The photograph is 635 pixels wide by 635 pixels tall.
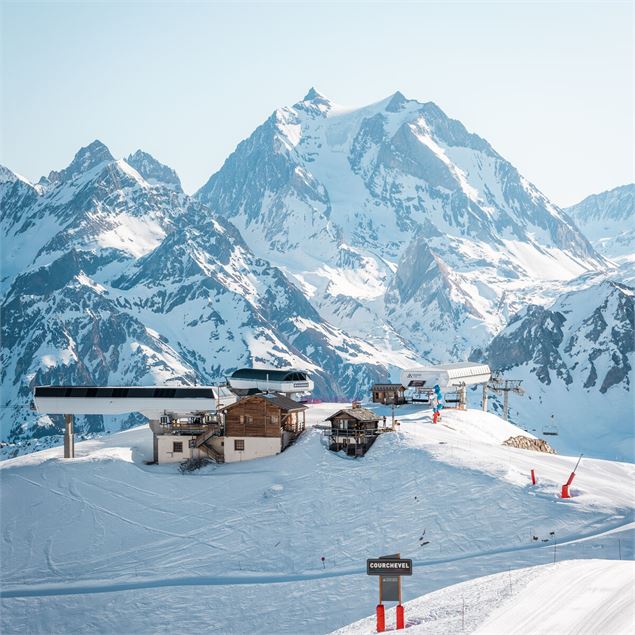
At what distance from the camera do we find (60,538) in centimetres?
8194

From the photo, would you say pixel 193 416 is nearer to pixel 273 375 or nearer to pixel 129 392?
pixel 129 392

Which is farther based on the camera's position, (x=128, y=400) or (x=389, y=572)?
(x=128, y=400)

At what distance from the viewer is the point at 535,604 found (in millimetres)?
48500

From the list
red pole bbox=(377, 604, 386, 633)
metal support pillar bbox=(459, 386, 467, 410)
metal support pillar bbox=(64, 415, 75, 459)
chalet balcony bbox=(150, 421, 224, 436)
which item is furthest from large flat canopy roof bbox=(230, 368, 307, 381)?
red pole bbox=(377, 604, 386, 633)

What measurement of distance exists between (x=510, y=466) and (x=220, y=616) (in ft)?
106

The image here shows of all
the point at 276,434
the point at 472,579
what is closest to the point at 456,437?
the point at 276,434

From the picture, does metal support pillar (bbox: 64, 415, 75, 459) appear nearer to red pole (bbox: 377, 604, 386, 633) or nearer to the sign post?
the sign post

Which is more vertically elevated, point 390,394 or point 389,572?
point 390,394

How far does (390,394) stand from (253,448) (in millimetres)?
35003

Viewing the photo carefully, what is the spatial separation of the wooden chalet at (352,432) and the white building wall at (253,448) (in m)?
5.49

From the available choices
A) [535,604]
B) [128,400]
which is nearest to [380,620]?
[535,604]

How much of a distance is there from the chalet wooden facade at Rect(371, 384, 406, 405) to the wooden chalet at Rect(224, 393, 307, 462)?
107 feet

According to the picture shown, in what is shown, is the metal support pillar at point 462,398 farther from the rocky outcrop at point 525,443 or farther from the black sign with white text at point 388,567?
the black sign with white text at point 388,567

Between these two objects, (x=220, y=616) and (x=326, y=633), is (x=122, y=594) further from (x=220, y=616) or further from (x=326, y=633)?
(x=326, y=633)
